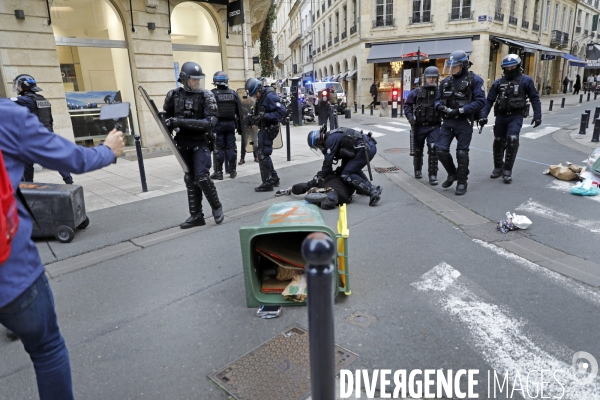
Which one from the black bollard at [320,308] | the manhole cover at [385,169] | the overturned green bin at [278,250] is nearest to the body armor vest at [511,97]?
the manhole cover at [385,169]

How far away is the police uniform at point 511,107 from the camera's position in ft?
22.8

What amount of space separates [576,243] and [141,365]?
4.47 meters

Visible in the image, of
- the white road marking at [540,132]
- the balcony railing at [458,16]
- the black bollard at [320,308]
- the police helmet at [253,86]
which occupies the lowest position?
the white road marking at [540,132]

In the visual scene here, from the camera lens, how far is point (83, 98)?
442 inches

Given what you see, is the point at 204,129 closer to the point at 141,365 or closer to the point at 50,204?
the point at 50,204

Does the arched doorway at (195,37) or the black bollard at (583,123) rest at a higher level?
the arched doorway at (195,37)

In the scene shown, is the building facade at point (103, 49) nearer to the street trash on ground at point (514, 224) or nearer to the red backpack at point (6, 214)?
the red backpack at point (6, 214)

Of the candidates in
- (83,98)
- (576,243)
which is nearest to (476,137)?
(576,243)

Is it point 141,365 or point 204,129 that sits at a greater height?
point 204,129

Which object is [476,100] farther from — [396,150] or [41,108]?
[41,108]

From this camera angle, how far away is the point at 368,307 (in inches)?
132

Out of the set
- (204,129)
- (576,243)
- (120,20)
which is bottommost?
(576,243)

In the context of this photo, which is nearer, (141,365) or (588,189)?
(141,365)

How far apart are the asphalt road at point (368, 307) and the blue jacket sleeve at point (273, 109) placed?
225 cm
